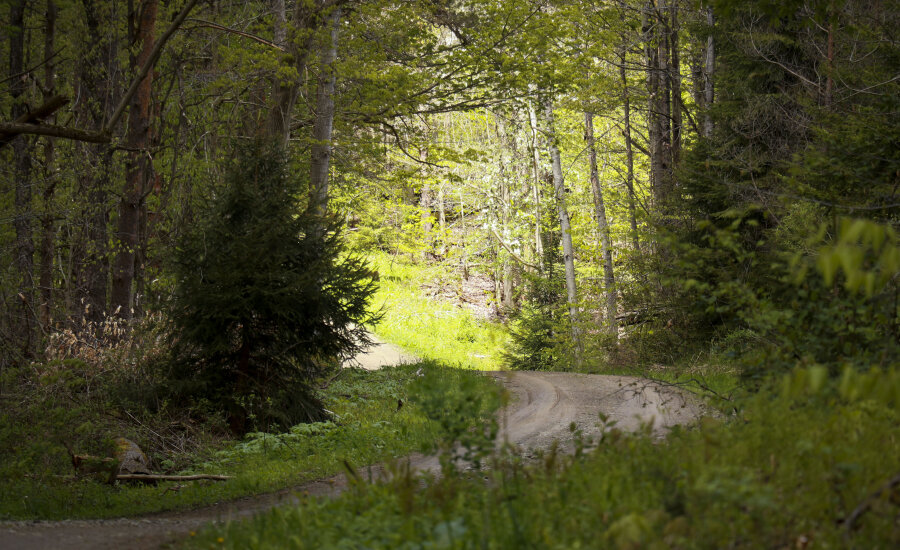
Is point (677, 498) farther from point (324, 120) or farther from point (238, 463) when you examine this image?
point (324, 120)

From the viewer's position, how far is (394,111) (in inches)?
703

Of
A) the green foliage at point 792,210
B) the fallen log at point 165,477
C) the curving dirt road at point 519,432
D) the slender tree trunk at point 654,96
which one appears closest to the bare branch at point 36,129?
the curving dirt road at point 519,432

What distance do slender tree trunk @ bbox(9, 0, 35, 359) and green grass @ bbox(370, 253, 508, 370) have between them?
495 inches

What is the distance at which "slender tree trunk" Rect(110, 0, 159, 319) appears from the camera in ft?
45.8

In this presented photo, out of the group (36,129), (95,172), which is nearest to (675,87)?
(95,172)

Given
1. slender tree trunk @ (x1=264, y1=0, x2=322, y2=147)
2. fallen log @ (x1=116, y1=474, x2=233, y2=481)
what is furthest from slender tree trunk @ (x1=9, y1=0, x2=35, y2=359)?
slender tree trunk @ (x1=264, y1=0, x2=322, y2=147)

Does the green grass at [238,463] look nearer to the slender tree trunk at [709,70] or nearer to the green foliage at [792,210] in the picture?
the green foliage at [792,210]

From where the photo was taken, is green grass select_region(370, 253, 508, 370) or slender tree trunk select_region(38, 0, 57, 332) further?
green grass select_region(370, 253, 508, 370)

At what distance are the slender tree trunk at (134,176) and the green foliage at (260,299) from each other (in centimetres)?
396

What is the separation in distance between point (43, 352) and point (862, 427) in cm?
1151

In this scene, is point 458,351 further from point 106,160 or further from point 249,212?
point 249,212

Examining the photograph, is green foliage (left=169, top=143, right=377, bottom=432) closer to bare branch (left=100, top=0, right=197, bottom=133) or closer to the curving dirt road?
bare branch (left=100, top=0, right=197, bottom=133)

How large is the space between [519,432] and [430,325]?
72.7ft

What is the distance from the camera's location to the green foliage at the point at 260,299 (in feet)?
34.3
